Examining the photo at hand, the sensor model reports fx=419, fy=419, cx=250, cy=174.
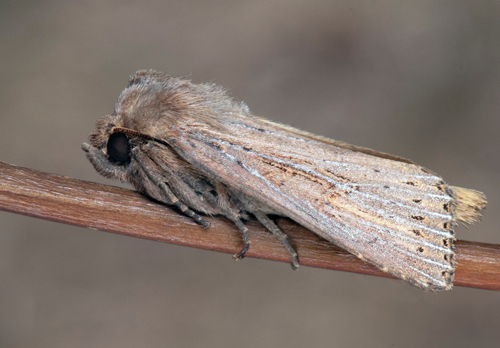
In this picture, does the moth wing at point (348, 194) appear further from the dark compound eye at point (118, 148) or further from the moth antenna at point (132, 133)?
the dark compound eye at point (118, 148)

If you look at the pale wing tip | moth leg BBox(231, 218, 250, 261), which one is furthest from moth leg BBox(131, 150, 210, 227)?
the pale wing tip

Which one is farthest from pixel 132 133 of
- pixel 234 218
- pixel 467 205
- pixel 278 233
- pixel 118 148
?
pixel 467 205

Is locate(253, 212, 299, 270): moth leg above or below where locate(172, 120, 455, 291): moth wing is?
below

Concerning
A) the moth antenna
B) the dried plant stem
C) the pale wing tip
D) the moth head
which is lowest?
the dried plant stem

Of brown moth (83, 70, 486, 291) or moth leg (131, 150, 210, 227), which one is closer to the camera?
brown moth (83, 70, 486, 291)

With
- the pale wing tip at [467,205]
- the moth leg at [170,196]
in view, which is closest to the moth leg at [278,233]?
the moth leg at [170,196]

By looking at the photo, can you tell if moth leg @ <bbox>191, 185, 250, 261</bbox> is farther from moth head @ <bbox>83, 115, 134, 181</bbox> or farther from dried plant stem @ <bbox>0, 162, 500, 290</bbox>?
moth head @ <bbox>83, 115, 134, 181</bbox>
